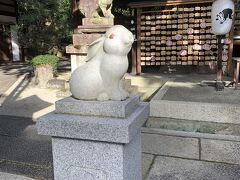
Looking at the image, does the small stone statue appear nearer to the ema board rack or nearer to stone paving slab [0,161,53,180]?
the ema board rack

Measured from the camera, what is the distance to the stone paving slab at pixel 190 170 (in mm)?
3883

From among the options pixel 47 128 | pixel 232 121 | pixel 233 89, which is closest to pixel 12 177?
pixel 47 128

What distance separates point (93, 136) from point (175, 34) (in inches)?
339

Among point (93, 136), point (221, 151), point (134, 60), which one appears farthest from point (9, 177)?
point (134, 60)

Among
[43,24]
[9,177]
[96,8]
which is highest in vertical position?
[43,24]

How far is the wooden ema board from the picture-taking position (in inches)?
402

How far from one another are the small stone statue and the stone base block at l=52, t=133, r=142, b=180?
18.9ft

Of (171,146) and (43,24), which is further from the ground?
(43,24)

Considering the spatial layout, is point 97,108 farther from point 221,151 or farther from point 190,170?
point 221,151

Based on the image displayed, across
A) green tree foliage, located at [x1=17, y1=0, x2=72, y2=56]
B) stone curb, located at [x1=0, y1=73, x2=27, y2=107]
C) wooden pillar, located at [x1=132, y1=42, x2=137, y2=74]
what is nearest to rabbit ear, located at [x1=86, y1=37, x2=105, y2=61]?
stone curb, located at [x1=0, y1=73, x2=27, y2=107]

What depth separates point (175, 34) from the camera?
10.6 metres

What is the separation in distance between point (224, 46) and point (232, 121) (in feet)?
17.2

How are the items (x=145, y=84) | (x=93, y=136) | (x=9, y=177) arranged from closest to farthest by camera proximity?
(x=93, y=136), (x=9, y=177), (x=145, y=84)

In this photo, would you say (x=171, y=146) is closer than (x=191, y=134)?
Yes
